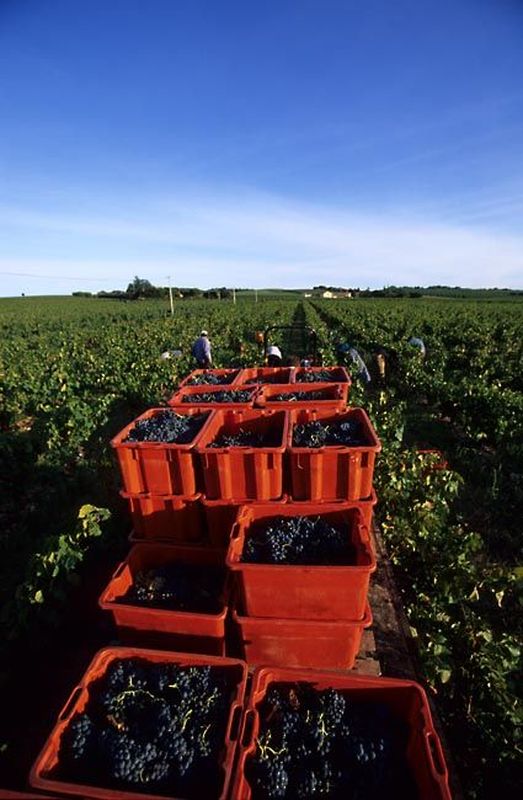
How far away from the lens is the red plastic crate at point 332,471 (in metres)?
3.55

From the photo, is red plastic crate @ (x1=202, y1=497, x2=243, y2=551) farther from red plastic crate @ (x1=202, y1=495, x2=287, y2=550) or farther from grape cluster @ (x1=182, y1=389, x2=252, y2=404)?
grape cluster @ (x1=182, y1=389, x2=252, y2=404)

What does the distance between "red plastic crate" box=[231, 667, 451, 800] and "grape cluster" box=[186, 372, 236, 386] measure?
4.67 meters

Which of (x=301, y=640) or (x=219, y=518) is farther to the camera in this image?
(x=219, y=518)

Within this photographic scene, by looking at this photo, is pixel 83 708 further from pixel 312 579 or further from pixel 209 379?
pixel 209 379

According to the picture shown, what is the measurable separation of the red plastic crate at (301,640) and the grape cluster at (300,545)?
39 centimetres

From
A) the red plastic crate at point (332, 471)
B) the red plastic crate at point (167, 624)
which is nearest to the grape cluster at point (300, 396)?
the red plastic crate at point (332, 471)

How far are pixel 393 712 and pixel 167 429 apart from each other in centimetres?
294

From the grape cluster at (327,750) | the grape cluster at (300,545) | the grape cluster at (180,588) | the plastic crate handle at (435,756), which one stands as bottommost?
the grape cluster at (180,588)

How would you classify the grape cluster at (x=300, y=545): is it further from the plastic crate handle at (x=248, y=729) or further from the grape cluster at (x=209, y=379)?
the grape cluster at (x=209, y=379)

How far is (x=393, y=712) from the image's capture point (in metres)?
2.29

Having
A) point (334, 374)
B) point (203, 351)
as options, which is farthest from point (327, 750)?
point (203, 351)

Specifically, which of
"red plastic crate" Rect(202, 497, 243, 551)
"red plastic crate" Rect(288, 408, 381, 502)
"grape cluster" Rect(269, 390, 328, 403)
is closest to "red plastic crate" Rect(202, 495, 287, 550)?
"red plastic crate" Rect(202, 497, 243, 551)

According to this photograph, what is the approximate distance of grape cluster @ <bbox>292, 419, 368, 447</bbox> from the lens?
3.88 m

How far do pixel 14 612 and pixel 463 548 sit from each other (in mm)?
4528
